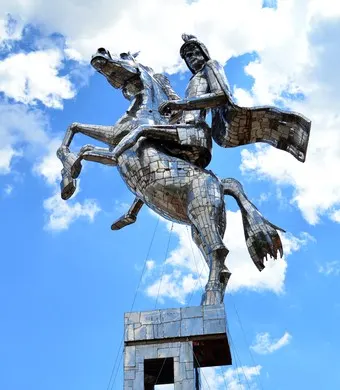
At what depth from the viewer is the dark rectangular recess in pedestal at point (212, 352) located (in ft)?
31.5

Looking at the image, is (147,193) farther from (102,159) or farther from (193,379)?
(193,379)

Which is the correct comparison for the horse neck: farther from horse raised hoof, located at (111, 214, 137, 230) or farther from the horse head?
horse raised hoof, located at (111, 214, 137, 230)

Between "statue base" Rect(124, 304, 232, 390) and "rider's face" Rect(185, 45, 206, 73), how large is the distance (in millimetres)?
3844

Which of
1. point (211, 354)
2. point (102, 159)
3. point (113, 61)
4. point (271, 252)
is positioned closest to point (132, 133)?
point (102, 159)

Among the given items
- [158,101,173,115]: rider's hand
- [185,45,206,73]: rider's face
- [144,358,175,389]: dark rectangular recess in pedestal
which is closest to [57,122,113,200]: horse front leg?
[158,101,173,115]: rider's hand

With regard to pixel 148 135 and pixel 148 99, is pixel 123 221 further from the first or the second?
pixel 148 99

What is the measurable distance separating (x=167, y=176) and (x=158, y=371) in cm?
252

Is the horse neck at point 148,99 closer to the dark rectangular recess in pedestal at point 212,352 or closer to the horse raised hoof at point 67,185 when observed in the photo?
the horse raised hoof at point 67,185

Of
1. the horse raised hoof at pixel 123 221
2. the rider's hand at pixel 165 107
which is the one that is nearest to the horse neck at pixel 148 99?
the rider's hand at pixel 165 107

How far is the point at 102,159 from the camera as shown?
1131 cm

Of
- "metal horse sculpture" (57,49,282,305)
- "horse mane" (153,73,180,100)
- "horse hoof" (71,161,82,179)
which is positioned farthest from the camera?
"horse mane" (153,73,180,100)

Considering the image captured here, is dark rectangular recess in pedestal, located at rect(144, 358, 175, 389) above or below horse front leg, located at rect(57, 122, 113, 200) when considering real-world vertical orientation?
below

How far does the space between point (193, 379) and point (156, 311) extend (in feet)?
3.27

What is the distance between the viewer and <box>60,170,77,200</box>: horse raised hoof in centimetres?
1145
